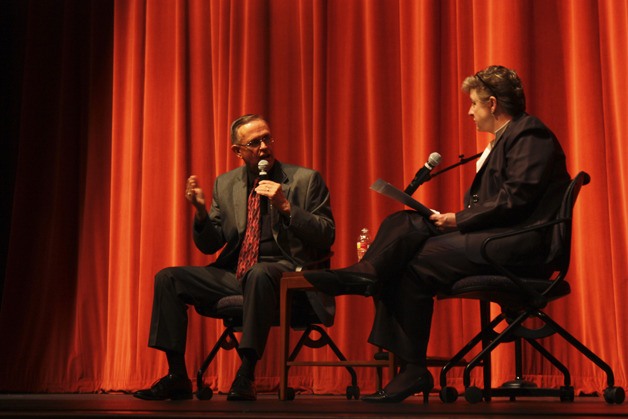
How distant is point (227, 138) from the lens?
4.50 meters

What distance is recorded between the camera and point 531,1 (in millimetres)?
4094

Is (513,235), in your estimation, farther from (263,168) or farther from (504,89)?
(263,168)

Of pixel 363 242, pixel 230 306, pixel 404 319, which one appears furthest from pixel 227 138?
pixel 404 319

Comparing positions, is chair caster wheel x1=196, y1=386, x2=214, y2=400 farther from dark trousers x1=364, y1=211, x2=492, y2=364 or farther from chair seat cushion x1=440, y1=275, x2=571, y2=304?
chair seat cushion x1=440, y1=275, x2=571, y2=304

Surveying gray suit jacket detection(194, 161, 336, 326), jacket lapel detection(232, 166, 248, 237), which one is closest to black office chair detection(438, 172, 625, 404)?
gray suit jacket detection(194, 161, 336, 326)

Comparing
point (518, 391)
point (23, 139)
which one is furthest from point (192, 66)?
point (518, 391)

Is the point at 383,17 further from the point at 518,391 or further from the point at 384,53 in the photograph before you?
the point at 518,391

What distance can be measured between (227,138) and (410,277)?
2.05 meters

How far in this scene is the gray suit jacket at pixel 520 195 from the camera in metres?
2.66

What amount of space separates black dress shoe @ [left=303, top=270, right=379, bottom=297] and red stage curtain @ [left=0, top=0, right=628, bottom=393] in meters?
1.48

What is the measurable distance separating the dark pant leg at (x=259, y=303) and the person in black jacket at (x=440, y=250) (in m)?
0.49

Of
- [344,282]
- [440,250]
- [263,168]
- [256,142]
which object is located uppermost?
[256,142]

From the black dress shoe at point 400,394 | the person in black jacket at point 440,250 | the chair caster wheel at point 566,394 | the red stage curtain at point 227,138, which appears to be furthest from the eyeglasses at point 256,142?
the chair caster wheel at point 566,394

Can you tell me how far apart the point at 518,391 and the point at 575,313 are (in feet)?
3.40
